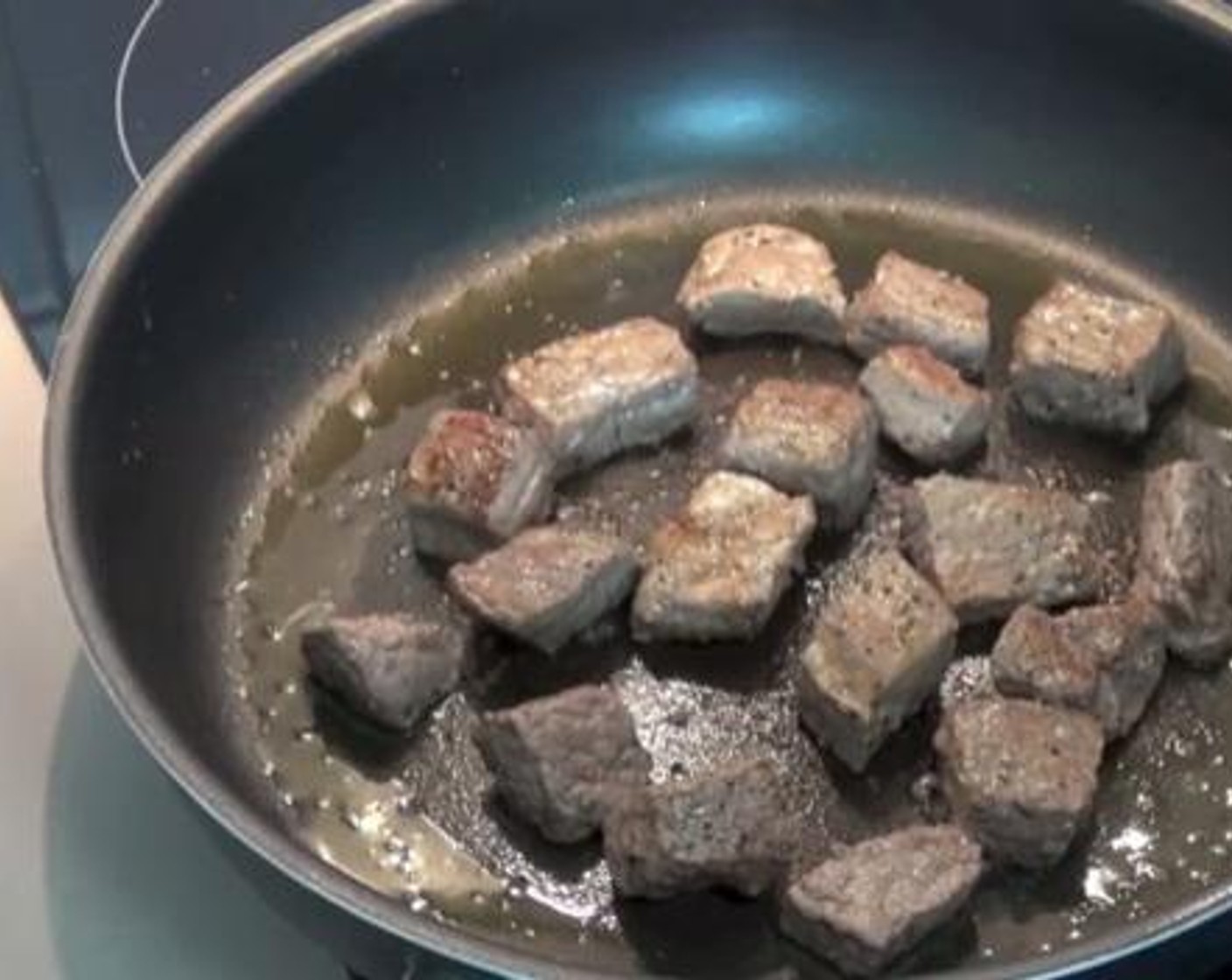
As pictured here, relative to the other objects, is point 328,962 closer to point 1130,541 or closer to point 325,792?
point 325,792

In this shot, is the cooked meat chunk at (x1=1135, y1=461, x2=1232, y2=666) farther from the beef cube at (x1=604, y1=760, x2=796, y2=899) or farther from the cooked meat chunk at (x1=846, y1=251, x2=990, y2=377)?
the beef cube at (x1=604, y1=760, x2=796, y2=899)

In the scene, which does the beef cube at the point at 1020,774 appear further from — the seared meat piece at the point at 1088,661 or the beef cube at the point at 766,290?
the beef cube at the point at 766,290

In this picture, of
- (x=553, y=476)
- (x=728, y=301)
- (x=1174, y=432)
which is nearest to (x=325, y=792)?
(x=553, y=476)

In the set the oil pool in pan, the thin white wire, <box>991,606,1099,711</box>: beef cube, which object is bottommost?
the oil pool in pan

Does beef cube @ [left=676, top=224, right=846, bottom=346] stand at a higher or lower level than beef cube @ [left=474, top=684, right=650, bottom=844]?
higher

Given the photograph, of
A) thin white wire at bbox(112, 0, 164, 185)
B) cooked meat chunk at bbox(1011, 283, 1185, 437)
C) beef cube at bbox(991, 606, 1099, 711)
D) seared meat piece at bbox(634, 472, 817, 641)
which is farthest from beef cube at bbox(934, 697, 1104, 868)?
thin white wire at bbox(112, 0, 164, 185)

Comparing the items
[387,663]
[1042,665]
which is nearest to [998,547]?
[1042,665]

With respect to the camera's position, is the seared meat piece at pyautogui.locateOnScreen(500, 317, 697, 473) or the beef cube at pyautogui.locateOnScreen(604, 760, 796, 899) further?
the seared meat piece at pyautogui.locateOnScreen(500, 317, 697, 473)

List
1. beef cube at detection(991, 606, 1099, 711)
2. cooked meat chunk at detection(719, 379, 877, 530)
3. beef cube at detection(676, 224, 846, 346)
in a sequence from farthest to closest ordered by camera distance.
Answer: beef cube at detection(676, 224, 846, 346) → cooked meat chunk at detection(719, 379, 877, 530) → beef cube at detection(991, 606, 1099, 711)

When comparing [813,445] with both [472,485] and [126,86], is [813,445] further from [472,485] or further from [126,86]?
[126,86]
